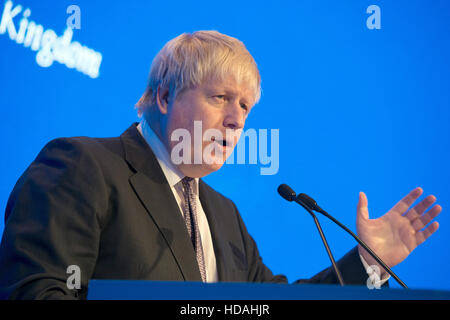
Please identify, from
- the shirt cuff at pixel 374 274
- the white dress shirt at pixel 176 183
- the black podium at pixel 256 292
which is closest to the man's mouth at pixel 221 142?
the white dress shirt at pixel 176 183

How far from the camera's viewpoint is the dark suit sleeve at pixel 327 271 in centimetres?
186

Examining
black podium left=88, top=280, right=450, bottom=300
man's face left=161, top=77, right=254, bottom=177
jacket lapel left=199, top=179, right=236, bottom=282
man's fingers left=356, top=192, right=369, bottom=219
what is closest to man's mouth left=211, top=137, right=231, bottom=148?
man's face left=161, top=77, right=254, bottom=177

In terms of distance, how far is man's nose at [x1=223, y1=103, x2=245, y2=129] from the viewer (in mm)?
1814

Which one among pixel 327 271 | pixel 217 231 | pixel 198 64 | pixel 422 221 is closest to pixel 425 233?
pixel 422 221

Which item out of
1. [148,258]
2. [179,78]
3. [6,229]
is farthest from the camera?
[179,78]

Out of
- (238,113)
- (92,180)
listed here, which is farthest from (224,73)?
(92,180)

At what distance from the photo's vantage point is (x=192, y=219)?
5.94 ft

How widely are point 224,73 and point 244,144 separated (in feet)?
1.82

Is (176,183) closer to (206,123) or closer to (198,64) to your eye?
(206,123)

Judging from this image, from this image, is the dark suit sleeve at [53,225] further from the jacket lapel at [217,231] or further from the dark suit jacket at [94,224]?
the jacket lapel at [217,231]
